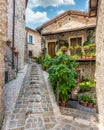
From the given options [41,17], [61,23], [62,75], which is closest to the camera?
[62,75]

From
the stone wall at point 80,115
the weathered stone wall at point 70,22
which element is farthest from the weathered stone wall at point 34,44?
the stone wall at point 80,115

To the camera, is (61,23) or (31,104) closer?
(31,104)

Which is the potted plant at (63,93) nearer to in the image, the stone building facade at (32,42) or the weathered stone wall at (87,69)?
the weathered stone wall at (87,69)

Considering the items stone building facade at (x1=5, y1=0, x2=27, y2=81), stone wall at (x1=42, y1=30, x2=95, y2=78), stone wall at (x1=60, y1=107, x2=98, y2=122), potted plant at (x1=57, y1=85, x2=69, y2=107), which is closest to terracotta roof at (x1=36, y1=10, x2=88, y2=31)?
stone wall at (x1=42, y1=30, x2=95, y2=78)

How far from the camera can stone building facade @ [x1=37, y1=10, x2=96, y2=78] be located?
33.3 ft

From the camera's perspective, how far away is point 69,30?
1077 centimetres

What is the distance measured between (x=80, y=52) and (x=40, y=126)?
23.8 feet

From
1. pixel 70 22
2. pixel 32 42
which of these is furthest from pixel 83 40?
pixel 32 42

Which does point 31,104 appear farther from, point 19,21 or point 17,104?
point 19,21

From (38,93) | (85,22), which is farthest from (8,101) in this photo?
(85,22)

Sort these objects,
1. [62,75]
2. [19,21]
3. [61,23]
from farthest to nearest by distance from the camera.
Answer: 1. [61,23]
2. [19,21]
3. [62,75]

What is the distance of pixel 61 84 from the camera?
532cm

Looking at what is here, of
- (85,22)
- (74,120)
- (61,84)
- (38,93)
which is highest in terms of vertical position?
(85,22)

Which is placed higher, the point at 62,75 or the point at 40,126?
the point at 62,75
